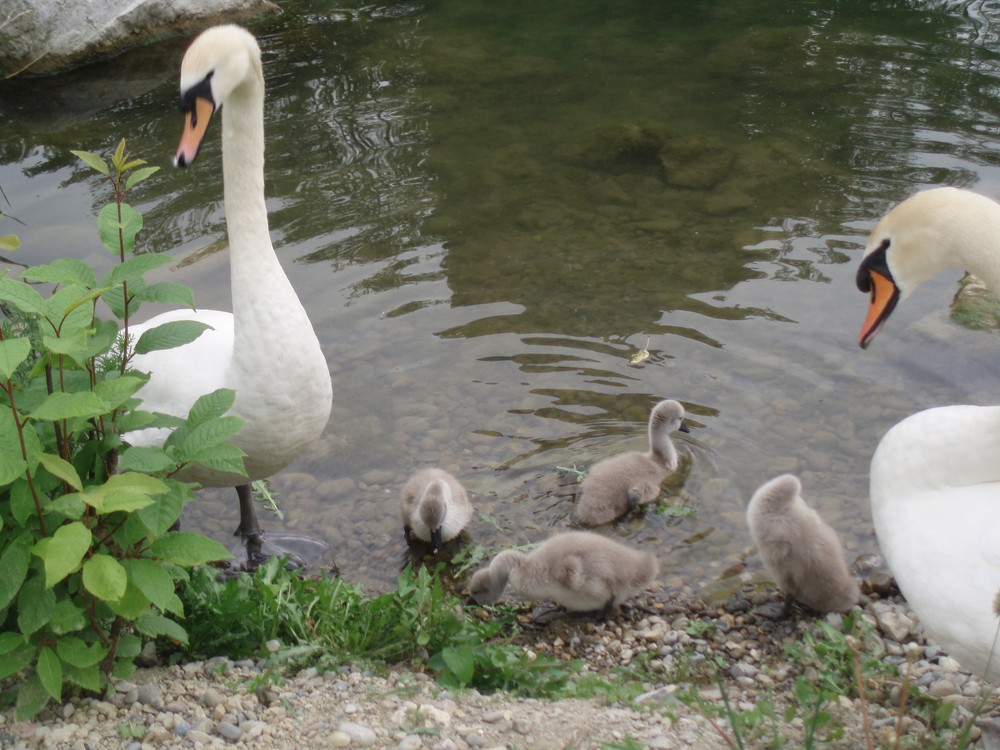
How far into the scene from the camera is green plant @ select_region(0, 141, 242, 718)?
240 cm

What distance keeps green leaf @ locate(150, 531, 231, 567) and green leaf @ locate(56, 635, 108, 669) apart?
311mm

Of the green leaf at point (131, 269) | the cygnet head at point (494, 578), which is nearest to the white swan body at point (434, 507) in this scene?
the cygnet head at point (494, 578)

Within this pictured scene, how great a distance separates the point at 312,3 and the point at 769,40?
234 inches

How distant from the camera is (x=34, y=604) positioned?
2.60 m

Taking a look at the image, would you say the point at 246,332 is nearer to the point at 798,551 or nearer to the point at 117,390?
the point at 117,390

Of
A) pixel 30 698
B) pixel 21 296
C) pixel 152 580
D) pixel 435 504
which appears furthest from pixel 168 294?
pixel 435 504

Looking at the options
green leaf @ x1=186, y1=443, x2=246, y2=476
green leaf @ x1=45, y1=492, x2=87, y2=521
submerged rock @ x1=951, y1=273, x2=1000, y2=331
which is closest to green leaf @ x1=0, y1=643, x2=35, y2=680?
green leaf @ x1=45, y1=492, x2=87, y2=521

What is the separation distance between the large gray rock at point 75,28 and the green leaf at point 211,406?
9288 mm

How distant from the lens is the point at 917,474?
3.22 m

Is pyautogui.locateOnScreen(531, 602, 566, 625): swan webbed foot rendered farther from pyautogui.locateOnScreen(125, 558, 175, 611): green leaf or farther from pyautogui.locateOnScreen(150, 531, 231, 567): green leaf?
pyautogui.locateOnScreen(125, 558, 175, 611): green leaf

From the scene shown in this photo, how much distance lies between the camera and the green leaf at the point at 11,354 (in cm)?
223

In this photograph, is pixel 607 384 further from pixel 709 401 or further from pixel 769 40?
pixel 769 40

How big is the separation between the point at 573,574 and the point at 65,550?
87.4 inches

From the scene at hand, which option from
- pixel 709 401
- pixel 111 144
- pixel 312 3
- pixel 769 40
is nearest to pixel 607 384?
pixel 709 401
